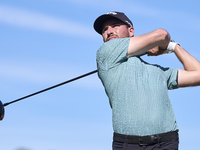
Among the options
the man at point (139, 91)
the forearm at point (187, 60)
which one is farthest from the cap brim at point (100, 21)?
the forearm at point (187, 60)

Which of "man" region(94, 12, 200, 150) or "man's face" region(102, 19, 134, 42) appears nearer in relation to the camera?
"man" region(94, 12, 200, 150)

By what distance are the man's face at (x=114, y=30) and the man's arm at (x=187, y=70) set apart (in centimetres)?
65

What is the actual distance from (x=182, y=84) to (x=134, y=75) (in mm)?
801

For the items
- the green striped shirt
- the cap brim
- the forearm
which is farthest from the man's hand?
the cap brim

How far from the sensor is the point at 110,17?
4.93 m

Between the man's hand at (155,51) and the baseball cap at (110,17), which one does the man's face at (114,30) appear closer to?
the baseball cap at (110,17)

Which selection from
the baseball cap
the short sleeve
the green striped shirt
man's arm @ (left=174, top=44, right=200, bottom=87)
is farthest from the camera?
the baseball cap

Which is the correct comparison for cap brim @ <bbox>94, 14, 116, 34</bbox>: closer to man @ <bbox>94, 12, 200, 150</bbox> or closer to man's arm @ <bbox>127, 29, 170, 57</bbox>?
man @ <bbox>94, 12, 200, 150</bbox>

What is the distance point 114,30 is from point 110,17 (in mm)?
188

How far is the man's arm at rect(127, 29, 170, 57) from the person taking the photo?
4.20m

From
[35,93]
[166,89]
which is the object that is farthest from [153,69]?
[35,93]

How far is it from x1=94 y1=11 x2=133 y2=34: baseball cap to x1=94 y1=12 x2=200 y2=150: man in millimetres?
384

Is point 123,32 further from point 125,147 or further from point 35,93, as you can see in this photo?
point 35,93

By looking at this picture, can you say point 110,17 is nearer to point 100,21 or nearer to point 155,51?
point 100,21
